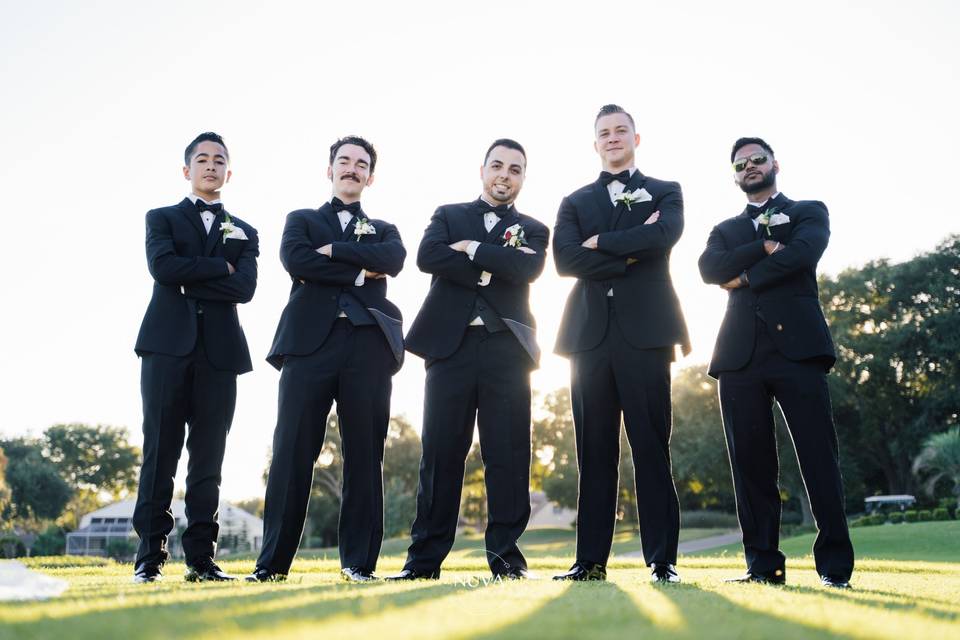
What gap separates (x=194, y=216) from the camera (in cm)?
662

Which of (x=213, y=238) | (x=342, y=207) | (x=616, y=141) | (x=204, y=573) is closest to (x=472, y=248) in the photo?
(x=342, y=207)

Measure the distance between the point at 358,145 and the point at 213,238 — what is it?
1.43 m

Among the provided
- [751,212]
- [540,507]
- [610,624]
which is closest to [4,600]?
[610,624]

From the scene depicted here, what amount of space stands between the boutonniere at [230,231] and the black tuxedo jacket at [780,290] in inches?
149

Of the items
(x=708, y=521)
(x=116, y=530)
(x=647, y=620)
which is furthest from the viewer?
(x=116, y=530)

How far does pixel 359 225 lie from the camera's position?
637 cm

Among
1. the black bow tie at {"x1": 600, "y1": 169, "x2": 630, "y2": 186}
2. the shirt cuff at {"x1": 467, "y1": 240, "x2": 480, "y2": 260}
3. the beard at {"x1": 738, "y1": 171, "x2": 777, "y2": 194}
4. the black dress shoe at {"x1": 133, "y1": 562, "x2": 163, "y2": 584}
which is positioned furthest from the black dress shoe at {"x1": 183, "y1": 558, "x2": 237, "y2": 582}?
the beard at {"x1": 738, "y1": 171, "x2": 777, "y2": 194}

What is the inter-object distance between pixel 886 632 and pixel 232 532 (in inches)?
3456

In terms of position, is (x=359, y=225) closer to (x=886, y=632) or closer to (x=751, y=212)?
(x=751, y=212)

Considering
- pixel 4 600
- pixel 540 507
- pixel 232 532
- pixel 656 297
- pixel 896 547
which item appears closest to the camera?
pixel 4 600

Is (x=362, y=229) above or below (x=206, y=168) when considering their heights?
→ below

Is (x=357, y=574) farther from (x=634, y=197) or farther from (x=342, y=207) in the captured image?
(x=634, y=197)

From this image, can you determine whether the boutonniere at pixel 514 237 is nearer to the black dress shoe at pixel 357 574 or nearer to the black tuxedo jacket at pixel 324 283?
the black tuxedo jacket at pixel 324 283

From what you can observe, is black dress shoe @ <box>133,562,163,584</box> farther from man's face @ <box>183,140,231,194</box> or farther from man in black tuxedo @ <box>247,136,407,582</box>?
man's face @ <box>183,140,231,194</box>
